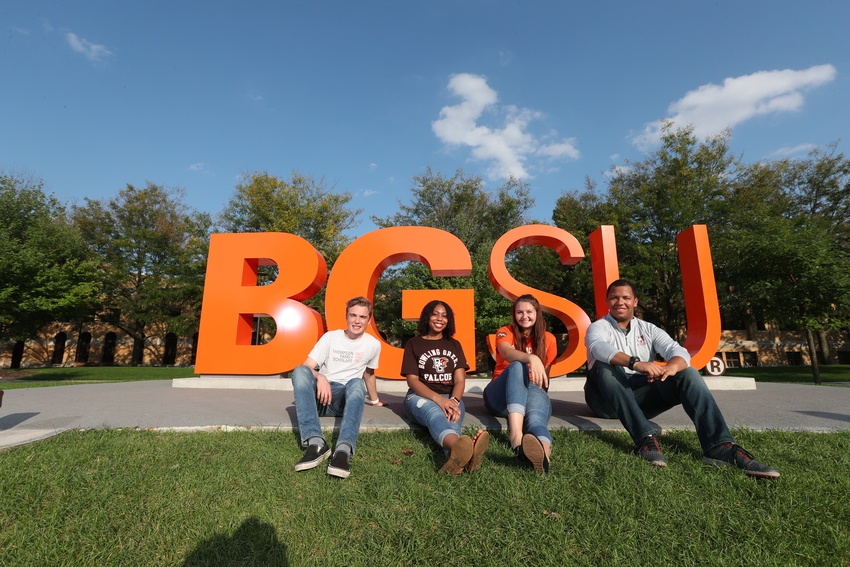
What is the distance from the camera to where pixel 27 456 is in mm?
3168

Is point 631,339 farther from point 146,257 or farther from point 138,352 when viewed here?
point 138,352

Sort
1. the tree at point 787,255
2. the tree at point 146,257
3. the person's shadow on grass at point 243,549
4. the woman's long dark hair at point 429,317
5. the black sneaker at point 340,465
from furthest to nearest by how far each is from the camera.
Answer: the tree at point 146,257, the tree at point 787,255, the woman's long dark hair at point 429,317, the black sneaker at point 340,465, the person's shadow on grass at point 243,549

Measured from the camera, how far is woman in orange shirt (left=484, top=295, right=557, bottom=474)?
2.99 m

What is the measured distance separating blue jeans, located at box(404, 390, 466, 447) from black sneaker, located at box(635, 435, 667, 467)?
4.54 feet

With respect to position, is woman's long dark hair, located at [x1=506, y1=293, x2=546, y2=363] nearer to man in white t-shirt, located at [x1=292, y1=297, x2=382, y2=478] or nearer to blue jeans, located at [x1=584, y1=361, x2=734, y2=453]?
blue jeans, located at [x1=584, y1=361, x2=734, y2=453]

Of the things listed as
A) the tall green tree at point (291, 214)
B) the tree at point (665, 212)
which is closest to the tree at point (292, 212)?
the tall green tree at point (291, 214)

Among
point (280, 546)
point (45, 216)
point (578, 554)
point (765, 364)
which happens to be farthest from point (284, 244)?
point (765, 364)

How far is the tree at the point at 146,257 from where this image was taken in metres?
25.6

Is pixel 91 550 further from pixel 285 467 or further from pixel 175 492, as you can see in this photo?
pixel 285 467

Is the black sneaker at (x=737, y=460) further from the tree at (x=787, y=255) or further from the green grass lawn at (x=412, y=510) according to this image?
the tree at (x=787, y=255)

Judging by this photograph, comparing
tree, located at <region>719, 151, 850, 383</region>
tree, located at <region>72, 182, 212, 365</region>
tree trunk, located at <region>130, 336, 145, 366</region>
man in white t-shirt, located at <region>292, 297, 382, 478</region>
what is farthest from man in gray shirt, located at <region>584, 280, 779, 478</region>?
tree trunk, located at <region>130, 336, 145, 366</region>

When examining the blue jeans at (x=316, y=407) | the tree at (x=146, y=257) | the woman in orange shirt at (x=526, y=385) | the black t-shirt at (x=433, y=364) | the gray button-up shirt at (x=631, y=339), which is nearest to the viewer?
the woman in orange shirt at (x=526, y=385)

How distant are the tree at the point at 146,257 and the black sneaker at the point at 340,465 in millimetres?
25327

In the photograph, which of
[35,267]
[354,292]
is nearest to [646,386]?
[354,292]
